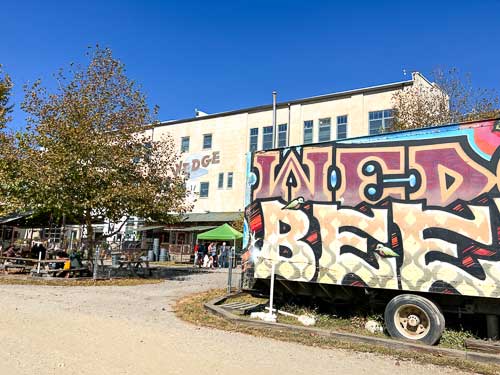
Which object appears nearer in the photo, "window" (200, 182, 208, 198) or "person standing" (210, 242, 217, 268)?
"person standing" (210, 242, 217, 268)

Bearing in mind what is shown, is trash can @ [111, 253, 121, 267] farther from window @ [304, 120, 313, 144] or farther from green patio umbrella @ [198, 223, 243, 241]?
window @ [304, 120, 313, 144]

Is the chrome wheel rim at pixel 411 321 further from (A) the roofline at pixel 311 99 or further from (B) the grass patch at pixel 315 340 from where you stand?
(A) the roofline at pixel 311 99

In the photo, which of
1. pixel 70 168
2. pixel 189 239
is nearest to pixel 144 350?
pixel 70 168

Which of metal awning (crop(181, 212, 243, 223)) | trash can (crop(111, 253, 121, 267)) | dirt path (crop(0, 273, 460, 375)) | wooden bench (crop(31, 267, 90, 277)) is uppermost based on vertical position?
metal awning (crop(181, 212, 243, 223))

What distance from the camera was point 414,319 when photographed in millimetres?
7164

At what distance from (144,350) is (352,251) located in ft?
12.8

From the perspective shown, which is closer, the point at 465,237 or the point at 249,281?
the point at 465,237

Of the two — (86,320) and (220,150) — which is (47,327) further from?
(220,150)

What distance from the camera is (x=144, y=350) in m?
6.21

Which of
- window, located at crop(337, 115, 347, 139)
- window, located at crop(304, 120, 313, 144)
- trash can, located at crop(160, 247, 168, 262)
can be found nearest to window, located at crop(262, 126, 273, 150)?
window, located at crop(304, 120, 313, 144)

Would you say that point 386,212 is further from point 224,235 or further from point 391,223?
point 224,235

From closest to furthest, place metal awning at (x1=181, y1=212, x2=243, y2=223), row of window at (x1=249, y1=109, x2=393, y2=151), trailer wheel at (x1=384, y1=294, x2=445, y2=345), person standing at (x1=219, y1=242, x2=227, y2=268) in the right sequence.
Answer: trailer wheel at (x1=384, y1=294, x2=445, y2=345), person standing at (x1=219, y1=242, x2=227, y2=268), row of window at (x1=249, y1=109, x2=393, y2=151), metal awning at (x1=181, y1=212, x2=243, y2=223)

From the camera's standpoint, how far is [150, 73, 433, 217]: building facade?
3344 centimetres

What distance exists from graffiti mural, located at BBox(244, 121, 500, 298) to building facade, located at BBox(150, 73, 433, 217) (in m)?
25.1
